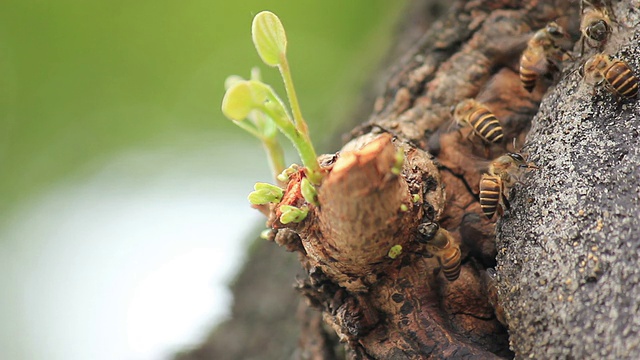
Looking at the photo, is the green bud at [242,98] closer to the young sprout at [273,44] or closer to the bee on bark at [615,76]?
the young sprout at [273,44]

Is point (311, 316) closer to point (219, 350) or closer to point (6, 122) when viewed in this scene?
point (219, 350)

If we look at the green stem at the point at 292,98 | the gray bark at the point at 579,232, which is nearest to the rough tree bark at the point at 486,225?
the gray bark at the point at 579,232

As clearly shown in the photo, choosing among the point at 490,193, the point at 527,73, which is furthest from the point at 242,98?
the point at 527,73

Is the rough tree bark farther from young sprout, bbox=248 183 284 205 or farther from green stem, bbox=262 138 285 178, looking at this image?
green stem, bbox=262 138 285 178

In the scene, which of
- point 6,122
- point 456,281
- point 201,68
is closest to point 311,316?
point 456,281

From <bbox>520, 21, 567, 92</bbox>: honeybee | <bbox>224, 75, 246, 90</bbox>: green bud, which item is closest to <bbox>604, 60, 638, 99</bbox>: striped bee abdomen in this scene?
<bbox>520, 21, 567, 92</bbox>: honeybee
